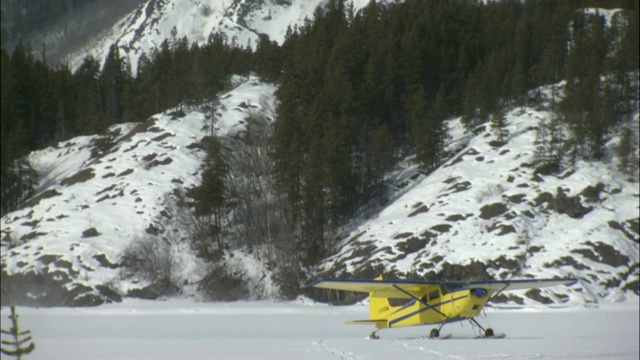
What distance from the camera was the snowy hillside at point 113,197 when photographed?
3605 cm

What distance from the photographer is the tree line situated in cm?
4341

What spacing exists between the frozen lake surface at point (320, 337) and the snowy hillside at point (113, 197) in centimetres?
537

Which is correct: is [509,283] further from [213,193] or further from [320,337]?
[213,193]

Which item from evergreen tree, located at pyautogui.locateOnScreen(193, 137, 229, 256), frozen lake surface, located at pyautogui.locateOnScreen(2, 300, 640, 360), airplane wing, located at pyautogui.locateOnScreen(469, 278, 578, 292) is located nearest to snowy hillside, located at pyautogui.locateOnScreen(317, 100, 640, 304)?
frozen lake surface, located at pyautogui.locateOnScreen(2, 300, 640, 360)

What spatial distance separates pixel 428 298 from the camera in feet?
63.1

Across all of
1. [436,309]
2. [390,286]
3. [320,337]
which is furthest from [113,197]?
[436,309]

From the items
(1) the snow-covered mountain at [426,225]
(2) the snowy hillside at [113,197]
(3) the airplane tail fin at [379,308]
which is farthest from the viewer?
(2) the snowy hillside at [113,197]

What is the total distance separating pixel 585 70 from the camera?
45.3 meters

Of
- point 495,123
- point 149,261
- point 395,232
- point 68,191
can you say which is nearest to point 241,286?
point 149,261

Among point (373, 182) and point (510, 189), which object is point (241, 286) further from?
point (510, 189)

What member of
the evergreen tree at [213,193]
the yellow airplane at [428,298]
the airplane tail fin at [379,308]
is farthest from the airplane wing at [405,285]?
the evergreen tree at [213,193]

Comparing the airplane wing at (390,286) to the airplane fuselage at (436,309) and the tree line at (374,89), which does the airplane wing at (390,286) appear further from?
the tree line at (374,89)

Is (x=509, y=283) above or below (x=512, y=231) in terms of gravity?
below

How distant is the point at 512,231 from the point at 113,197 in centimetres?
2700
